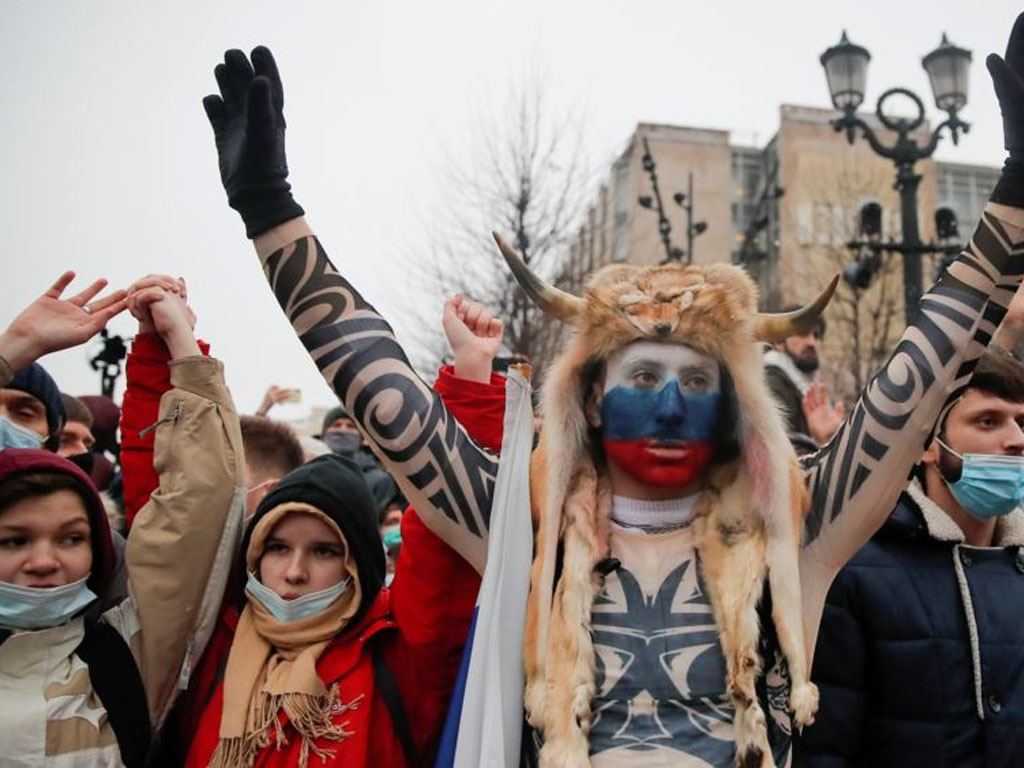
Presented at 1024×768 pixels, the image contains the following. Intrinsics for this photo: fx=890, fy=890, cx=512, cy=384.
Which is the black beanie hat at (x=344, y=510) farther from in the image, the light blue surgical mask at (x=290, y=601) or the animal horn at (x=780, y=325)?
the animal horn at (x=780, y=325)

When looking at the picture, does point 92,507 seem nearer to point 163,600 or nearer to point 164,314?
point 163,600

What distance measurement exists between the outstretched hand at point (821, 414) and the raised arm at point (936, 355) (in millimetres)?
1823

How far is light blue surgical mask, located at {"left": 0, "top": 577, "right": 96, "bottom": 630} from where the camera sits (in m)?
2.16

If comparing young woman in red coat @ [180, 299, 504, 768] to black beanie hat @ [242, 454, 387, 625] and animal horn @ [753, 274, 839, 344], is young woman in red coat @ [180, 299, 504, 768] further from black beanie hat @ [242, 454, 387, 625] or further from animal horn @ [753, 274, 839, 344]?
animal horn @ [753, 274, 839, 344]

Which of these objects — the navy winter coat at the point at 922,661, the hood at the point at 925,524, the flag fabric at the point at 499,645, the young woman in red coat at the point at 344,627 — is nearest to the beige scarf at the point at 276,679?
the young woman in red coat at the point at 344,627

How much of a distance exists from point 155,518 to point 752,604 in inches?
57.7

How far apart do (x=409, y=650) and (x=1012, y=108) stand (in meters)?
1.92

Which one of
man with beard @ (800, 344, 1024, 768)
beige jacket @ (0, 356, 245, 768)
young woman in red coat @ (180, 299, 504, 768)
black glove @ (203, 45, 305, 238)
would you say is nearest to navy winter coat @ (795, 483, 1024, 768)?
man with beard @ (800, 344, 1024, 768)

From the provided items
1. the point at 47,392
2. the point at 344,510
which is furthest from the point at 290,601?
the point at 47,392

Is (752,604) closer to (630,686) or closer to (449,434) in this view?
(630,686)

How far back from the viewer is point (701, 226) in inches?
485

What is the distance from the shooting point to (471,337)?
235cm

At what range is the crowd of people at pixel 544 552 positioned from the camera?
2012 mm

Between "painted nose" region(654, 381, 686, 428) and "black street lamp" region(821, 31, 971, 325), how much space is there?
6504mm
